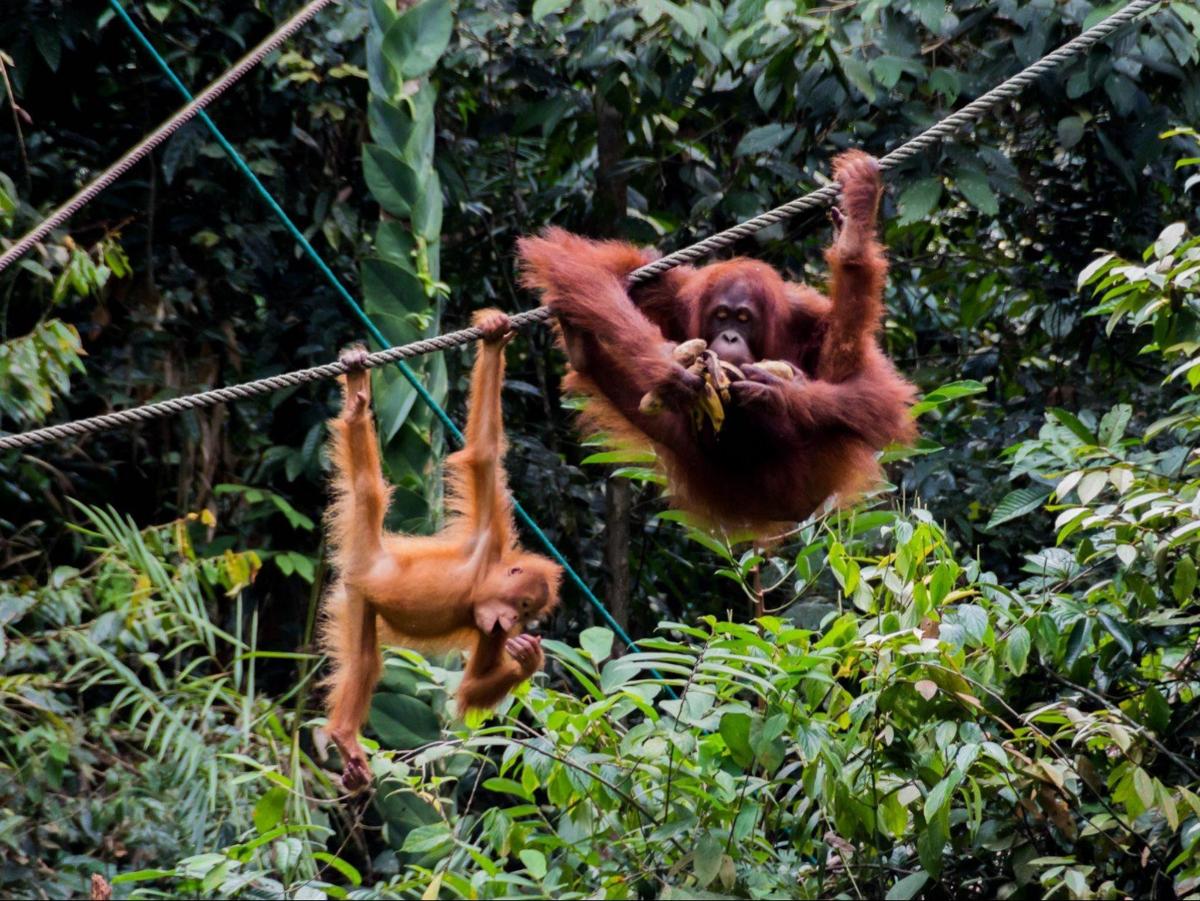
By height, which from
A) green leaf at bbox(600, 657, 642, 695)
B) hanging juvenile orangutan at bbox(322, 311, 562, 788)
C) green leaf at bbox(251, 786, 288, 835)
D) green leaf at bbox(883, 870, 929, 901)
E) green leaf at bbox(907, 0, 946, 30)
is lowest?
green leaf at bbox(883, 870, 929, 901)

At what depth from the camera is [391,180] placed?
466cm

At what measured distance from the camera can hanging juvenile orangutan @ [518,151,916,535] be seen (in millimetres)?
3350

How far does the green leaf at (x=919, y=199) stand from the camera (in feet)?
14.5

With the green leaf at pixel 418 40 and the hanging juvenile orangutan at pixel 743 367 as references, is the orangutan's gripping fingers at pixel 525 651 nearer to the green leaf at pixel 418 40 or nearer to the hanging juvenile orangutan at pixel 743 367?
the hanging juvenile orangutan at pixel 743 367

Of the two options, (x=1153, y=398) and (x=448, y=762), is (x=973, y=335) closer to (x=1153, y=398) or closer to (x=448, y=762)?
(x=1153, y=398)

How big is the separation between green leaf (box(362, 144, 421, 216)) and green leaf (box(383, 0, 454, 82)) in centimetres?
26

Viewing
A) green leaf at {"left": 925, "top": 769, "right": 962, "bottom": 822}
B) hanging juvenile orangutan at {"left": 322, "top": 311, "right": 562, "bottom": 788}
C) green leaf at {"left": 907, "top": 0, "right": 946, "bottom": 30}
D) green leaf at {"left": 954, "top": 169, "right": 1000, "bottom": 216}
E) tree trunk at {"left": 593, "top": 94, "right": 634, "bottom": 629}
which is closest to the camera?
green leaf at {"left": 925, "top": 769, "right": 962, "bottom": 822}

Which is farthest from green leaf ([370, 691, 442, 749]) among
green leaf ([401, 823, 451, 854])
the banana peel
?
the banana peel

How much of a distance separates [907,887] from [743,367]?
114 cm

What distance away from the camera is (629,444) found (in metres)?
3.80

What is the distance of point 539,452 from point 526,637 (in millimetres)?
2155

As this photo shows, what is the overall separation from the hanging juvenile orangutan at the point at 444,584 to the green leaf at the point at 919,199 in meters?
1.48

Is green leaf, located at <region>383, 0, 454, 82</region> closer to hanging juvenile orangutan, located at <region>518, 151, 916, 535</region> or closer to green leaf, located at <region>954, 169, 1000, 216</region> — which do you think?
hanging juvenile orangutan, located at <region>518, 151, 916, 535</region>

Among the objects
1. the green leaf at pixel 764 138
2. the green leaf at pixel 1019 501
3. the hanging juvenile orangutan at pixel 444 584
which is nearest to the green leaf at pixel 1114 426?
the green leaf at pixel 1019 501
